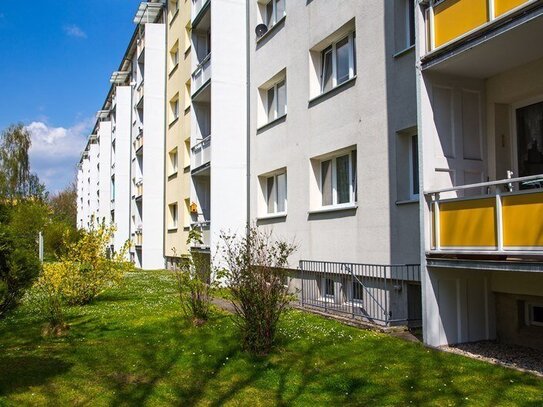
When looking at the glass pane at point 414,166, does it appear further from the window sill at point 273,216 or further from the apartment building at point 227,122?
the apartment building at point 227,122

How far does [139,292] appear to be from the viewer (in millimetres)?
17047

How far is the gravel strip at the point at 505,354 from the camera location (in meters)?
7.46

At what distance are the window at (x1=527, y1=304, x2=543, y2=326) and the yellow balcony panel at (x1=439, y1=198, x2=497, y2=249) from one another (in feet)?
6.03

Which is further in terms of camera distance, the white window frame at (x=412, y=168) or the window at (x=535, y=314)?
the white window frame at (x=412, y=168)

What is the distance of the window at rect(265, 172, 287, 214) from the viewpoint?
54.7 ft

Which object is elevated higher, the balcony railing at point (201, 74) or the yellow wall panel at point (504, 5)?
the balcony railing at point (201, 74)

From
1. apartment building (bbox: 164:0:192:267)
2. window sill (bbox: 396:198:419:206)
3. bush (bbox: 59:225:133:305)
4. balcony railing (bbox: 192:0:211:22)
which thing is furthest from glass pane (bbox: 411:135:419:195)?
apartment building (bbox: 164:0:192:267)

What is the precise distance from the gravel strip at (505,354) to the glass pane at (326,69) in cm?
783

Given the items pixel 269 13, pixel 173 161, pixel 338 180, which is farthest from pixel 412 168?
pixel 173 161

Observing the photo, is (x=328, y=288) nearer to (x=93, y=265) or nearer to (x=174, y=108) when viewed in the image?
(x=93, y=265)

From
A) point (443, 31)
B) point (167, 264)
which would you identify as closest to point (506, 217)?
point (443, 31)

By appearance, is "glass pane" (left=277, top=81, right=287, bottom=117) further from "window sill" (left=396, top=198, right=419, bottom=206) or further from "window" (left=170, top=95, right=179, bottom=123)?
"window" (left=170, top=95, right=179, bottom=123)

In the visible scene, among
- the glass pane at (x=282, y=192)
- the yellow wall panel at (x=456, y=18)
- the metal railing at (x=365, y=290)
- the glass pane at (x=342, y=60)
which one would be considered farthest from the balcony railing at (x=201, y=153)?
the yellow wall panel at (x=456, y=18)

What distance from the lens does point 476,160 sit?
9.37 m
